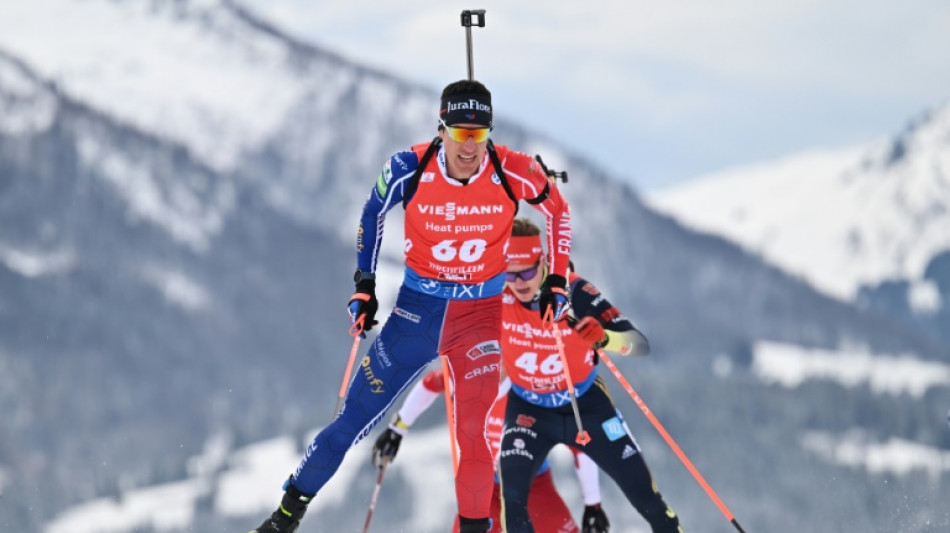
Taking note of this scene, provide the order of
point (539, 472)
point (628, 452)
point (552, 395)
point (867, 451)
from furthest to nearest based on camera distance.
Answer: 1. point (867, 451)
2. point (539, 472)
3. point (552, 395)
4. point (628, 452)

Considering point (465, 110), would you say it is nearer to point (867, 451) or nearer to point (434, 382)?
point (434, 382)

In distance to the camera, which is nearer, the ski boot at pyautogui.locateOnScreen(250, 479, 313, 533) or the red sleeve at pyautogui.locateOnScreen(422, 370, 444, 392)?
the ski boot at pyautogui.locateOnScreen(250, 479, 313, 533)

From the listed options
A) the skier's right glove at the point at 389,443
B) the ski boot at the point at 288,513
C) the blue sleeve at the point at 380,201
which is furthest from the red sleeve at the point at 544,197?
the skier's right glove at the point at 389,443

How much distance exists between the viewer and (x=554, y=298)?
29.0ft

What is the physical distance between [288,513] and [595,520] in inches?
158

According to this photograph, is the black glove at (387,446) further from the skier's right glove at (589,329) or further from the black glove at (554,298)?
the black glove at (554,298)

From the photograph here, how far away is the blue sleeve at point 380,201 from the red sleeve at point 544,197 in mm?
681

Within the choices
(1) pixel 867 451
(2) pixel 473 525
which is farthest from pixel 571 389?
(1) pixel 867 451

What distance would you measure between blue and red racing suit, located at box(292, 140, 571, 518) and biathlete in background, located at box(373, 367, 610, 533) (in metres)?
2.49

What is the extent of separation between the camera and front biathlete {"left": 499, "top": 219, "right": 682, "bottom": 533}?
32.8 feet

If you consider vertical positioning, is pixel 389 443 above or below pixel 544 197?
below

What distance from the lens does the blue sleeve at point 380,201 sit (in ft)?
27.7

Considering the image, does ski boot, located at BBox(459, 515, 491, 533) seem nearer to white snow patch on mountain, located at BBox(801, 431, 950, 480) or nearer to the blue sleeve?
the blue sleeve

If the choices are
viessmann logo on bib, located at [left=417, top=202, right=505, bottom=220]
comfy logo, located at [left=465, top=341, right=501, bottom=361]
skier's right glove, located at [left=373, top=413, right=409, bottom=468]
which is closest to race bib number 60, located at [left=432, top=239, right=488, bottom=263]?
viessmann logo on bib, located at [left=417, top=202, right=505, bottom=220]
